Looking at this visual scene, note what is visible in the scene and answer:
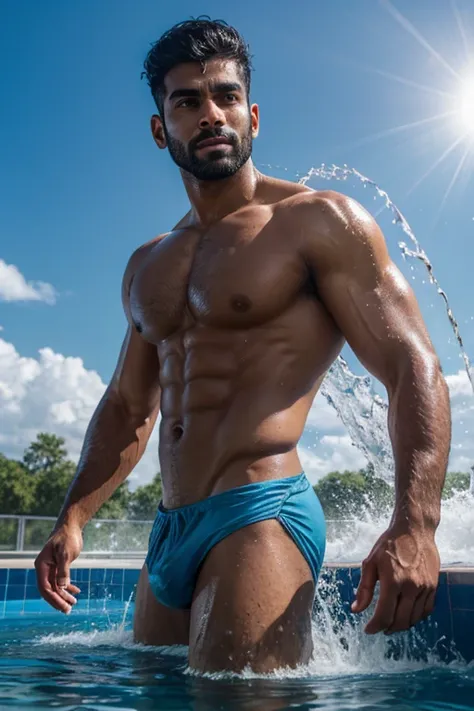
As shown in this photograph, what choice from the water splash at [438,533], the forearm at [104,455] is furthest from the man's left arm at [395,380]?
the water splash at [438,533]

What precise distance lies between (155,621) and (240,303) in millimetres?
974

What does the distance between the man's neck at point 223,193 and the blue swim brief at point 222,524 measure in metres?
Result: 0.87

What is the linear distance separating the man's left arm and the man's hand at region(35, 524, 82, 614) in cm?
103

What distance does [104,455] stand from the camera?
7.65 ft

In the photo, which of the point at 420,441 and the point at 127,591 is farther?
the point at 127,591

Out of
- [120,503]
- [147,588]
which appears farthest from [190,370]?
[120,503]

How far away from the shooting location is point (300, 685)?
5.49ft

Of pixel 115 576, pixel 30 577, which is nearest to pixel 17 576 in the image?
pixel 30 577

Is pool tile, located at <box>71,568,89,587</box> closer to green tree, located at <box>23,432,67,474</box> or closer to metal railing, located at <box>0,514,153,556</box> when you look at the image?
Result: metal railing, located at <box>0,514,153,556</box>

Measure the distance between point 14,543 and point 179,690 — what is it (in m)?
8.21

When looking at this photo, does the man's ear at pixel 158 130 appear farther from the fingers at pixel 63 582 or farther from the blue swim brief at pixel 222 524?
the fingers at pixel 63 582

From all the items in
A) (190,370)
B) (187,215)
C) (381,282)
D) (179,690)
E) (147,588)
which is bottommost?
(179,690)

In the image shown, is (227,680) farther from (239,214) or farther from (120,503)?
(120,503)

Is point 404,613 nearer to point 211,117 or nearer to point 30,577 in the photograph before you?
point 211,117
